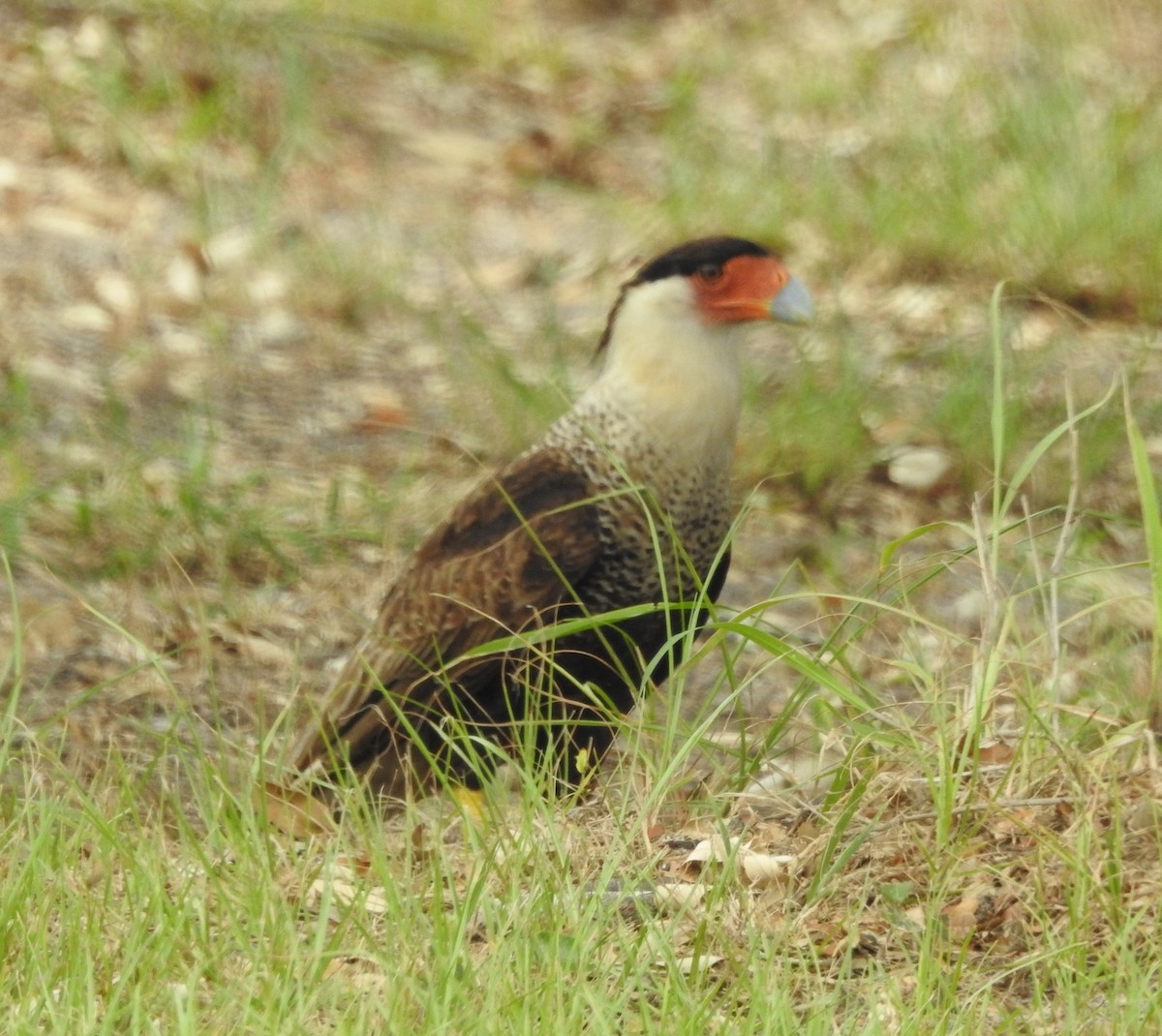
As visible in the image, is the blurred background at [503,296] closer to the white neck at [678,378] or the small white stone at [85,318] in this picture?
the small white stone at [85,318]

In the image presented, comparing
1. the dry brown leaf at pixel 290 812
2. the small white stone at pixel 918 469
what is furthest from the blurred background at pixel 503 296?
the dry brown leaf at pixel 290 812

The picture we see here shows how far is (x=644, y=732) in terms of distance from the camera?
2.87 meters

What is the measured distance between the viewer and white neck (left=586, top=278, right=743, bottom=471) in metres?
3.51

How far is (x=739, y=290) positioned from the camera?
140 inches

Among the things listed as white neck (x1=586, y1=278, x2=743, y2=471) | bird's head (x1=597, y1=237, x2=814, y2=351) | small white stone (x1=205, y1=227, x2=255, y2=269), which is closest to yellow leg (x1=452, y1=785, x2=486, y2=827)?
white neck (x1=586, y1=278, x2=743, y2=471)

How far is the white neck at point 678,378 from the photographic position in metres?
3.51

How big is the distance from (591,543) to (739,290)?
1.78ft

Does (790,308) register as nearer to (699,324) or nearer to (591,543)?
(699,324)

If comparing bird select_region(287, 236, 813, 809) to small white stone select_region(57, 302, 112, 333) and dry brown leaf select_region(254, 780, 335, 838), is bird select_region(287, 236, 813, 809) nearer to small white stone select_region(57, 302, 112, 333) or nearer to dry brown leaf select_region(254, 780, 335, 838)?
dry brown leaf select_region(254, 780, 335, 838)

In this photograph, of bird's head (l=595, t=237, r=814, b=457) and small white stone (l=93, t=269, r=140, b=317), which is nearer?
bird's head (l=595, t=237, r=814, b=457)

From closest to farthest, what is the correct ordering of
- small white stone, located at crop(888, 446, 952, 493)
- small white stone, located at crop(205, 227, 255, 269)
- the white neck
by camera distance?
the white neck → small white stone, located at crop(888, 446, 952, 493) → small white stone, located at crop(205, 227, 255, 269)

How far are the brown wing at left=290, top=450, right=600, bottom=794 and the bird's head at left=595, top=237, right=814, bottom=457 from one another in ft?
0.67

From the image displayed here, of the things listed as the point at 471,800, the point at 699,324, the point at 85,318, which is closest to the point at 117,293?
the point at 85,318

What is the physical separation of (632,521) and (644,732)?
0.62 m
